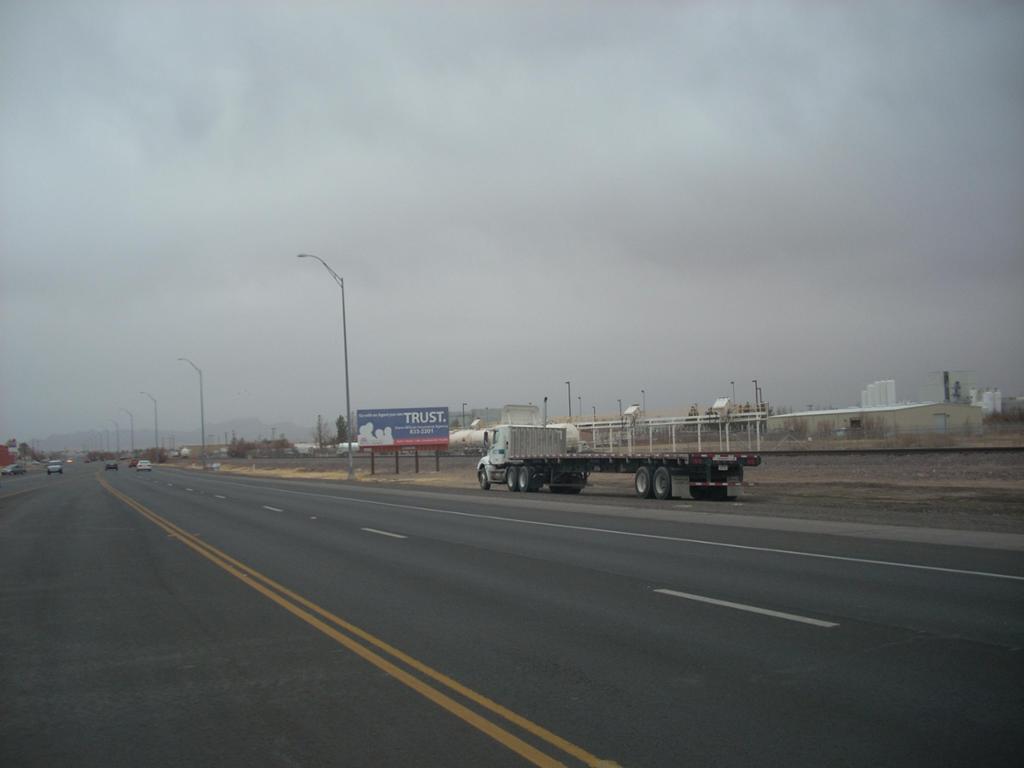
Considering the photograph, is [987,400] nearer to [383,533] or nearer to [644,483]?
[644,483]

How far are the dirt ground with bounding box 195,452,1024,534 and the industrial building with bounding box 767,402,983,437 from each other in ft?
118

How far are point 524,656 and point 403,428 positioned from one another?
→ 55.6m

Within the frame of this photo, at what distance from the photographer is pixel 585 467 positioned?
107 ft

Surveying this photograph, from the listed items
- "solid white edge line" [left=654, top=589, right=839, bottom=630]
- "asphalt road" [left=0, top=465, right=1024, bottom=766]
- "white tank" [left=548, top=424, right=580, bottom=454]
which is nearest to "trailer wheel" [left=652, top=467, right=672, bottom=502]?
"white tank" [left=548, top=424, right=580, bottom=454]

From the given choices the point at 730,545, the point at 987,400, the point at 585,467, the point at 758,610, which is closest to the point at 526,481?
the point at 585,467

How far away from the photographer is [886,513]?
20.8 meters

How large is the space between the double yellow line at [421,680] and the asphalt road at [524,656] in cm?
3

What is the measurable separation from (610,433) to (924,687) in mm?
27414

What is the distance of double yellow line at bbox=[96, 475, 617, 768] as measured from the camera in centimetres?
566

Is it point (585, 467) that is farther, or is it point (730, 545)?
point (585, 467)

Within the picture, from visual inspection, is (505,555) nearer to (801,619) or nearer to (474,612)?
(474,612)

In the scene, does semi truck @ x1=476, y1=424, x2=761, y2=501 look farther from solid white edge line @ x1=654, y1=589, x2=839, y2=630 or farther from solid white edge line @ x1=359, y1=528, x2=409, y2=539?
solid white edge line @ x1=654, y1=589, x2=839, y2=630

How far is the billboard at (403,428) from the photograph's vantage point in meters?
62.7

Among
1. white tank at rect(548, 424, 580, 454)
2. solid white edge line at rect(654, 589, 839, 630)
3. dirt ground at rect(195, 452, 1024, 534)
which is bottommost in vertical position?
dirt ground at rect(195, 452, 1024, 534)
